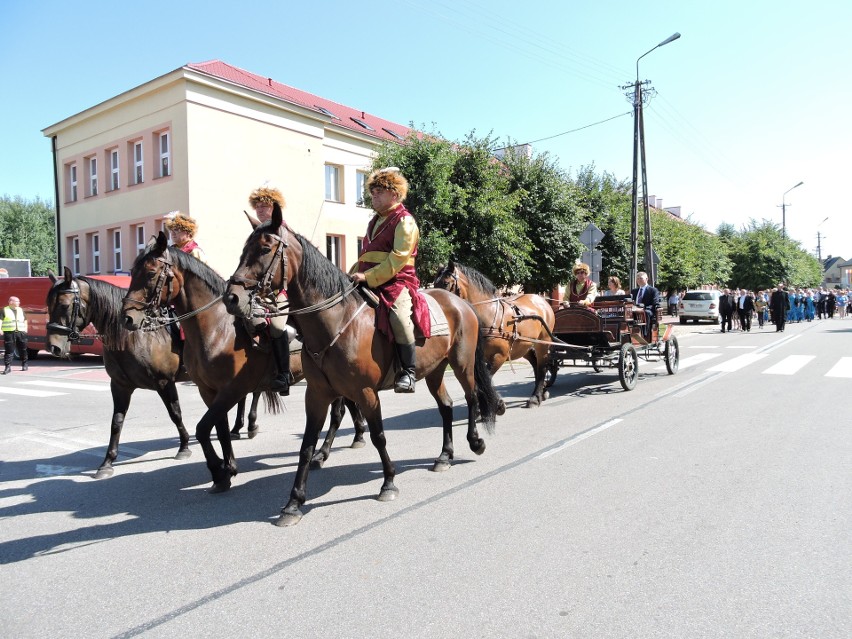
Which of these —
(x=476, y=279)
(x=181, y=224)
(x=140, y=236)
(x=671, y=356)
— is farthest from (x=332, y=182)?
(x=181, y=224)

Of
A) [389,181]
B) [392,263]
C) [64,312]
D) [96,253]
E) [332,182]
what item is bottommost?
[64,312]

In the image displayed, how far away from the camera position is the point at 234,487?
5.29 metres

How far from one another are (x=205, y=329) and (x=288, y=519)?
6.10ft

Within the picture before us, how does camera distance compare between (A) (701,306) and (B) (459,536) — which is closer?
(B) (459,536)

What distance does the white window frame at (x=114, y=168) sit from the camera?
2398cm

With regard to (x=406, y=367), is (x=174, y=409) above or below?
below

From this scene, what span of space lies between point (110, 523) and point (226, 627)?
2061 millimetres

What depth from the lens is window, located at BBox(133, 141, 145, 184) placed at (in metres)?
22.9

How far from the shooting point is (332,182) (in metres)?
27.9

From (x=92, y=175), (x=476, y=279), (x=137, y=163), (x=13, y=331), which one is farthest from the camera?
(x=92, y=175)

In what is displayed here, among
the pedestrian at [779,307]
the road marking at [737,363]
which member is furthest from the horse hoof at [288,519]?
the pedestrian at [779,307]

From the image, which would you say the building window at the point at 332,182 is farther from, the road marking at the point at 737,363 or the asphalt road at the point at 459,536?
the asphalt road at the point at 459,536

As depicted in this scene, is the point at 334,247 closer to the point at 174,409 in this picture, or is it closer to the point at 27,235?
the point at 174,409

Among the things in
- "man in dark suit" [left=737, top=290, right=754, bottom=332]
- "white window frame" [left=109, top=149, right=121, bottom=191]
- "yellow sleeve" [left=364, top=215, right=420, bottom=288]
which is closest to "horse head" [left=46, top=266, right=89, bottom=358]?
"yellow sleeve" [left=364, top=215, right=420, bottom=288]
